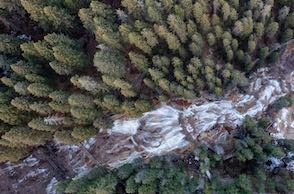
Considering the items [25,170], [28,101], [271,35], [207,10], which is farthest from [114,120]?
[271,35]

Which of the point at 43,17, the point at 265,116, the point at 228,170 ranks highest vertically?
the point at 43,17

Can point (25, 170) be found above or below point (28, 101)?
below

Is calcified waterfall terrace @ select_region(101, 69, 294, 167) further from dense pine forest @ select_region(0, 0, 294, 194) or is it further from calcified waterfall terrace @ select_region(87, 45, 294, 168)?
dense pine forest @ select_region(0, 0, 294, 194)

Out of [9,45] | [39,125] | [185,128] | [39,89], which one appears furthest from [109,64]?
[9,45]

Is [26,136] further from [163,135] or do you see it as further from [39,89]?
[163,135]

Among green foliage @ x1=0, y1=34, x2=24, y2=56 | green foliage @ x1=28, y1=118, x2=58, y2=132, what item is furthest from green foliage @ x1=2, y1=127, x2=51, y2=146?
green foliage @ x1=0, y1=34, x2=24, y2=56

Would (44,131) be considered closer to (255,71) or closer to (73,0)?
(73,0)

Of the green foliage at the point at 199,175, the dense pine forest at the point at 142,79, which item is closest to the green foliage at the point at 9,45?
the dense pine forest at the point at 142,79

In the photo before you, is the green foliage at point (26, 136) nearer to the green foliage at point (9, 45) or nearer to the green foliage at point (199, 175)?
the green foliage at point (199, 175)
